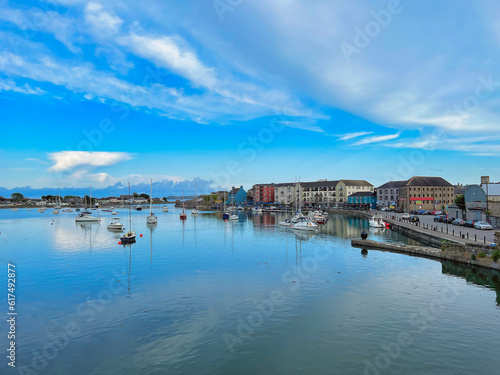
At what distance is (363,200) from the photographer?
163375 millimetres

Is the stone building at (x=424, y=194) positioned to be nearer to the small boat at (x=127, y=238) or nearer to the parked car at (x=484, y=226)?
the parked car at (x=484, y=226)

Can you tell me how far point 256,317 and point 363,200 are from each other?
153999 millimetres

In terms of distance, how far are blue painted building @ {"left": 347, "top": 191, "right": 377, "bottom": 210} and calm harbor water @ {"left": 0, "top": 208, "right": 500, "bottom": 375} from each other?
126418 millimetres

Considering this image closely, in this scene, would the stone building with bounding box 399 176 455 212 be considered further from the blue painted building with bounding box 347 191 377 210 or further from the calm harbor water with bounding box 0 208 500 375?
the calm harbor water with bounding box 0 208 500 375

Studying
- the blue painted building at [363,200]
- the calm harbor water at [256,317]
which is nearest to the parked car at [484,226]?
the calm harbor water at [256,317]

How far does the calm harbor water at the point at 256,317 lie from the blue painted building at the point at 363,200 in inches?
4977

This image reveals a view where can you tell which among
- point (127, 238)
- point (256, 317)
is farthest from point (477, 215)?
point (127, 238)

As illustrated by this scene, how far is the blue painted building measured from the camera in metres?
160

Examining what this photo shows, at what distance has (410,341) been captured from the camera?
18.0 m

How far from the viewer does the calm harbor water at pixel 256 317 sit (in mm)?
15898

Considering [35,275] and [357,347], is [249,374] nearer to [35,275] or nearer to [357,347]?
[357,347]

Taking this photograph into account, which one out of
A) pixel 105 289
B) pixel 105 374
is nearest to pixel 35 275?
pixel 105 289

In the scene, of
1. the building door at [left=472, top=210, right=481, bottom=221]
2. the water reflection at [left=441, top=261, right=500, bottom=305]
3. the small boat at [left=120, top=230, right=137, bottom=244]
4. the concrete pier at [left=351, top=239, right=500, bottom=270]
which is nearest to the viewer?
the water reflection at [left=441, top=261, right=500, bottom=305]

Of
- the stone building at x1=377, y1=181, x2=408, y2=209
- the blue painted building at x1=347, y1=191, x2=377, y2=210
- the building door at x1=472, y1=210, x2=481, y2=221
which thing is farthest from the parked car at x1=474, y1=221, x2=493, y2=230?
the blue painted building at x1=347, y1=191, x2=377, y2=210
